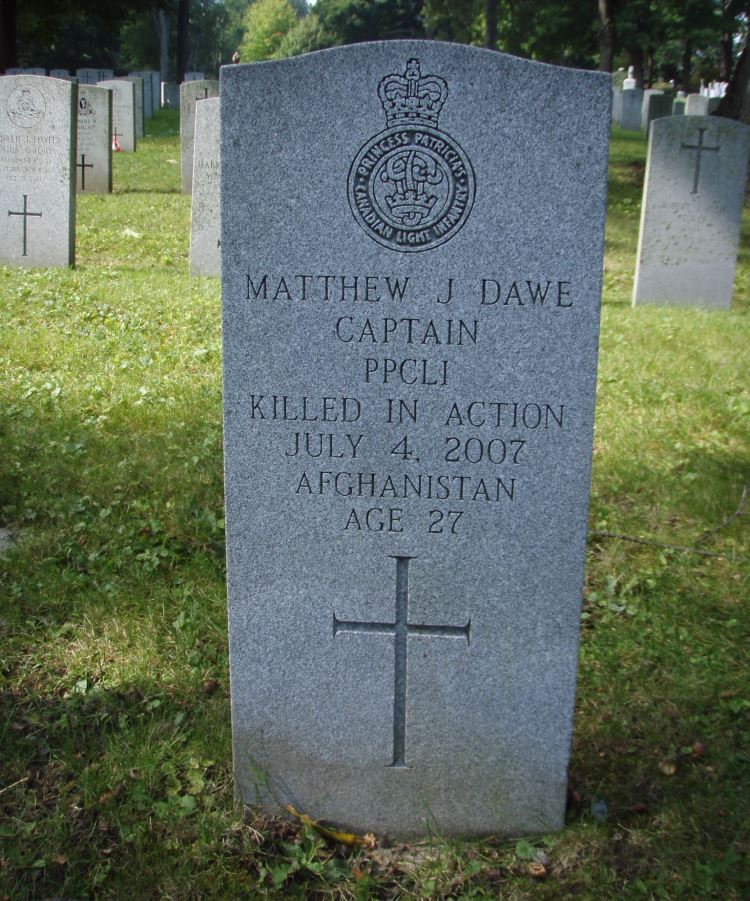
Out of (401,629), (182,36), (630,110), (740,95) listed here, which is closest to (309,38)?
(182,36)

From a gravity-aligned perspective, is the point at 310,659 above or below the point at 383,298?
below

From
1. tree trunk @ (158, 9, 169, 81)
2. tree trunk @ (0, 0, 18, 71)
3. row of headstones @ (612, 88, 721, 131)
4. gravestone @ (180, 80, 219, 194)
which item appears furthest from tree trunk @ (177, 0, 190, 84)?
gravestone @ (180, 80, 219, 194)

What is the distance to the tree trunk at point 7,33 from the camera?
2255 cm

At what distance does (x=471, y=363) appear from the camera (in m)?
2.35

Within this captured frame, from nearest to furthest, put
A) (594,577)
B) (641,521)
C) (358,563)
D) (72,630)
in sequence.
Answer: (358,563) → (72,630) → (594,577) → (641,521)

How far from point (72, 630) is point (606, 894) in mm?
2025

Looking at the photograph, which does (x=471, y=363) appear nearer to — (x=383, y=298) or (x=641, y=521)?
(x=383, y=298)

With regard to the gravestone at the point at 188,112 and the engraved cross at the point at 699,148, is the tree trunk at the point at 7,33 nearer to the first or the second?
the gravestone at the point at 188,112

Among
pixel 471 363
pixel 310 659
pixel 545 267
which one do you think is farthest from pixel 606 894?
pixel 545 267

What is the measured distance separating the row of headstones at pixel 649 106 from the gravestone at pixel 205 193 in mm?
16069

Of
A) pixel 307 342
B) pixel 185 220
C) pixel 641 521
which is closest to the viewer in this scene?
pixel 307 342

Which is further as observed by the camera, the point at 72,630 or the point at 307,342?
the point at 72,630

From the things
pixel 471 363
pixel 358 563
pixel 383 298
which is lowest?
pixel 358 563

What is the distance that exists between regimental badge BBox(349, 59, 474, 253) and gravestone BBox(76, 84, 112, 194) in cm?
1305
